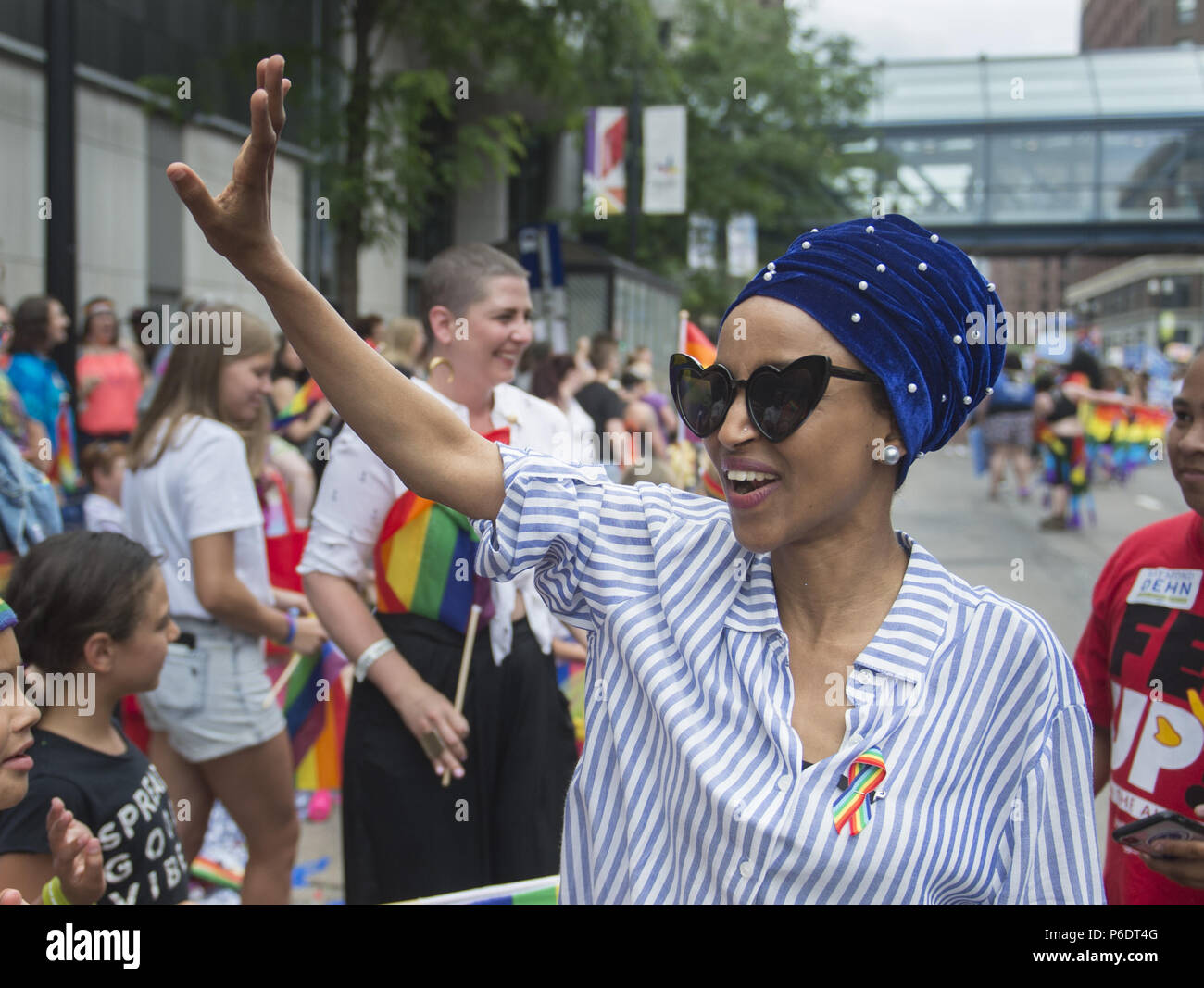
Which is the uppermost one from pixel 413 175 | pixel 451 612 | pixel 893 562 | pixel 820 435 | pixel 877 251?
pixel 413 175

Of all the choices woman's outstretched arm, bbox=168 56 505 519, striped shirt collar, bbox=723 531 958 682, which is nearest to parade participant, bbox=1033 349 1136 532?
striped shirt collar, bbox=723 531 958 682

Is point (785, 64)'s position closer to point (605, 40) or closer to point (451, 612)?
point (605, 40)

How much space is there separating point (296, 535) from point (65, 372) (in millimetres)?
2201

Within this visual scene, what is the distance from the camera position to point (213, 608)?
11.7 ft

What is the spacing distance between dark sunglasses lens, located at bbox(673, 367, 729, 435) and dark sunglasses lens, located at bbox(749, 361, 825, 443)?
71mm

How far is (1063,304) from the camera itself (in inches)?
2864

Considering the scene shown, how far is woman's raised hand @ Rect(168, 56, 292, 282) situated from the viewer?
1333mm

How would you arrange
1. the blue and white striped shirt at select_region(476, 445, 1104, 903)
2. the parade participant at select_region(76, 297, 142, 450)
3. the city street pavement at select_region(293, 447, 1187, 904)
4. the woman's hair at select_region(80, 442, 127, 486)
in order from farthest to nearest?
1. the parade participant at select_region(76, 297, 142, 450)
2. the woman's hair at select_region(80, 442, 127, 486)
3. the city street pavement at select_region(293, 447, 1187, 904)
4. the blue and white striped shirt at select_region(476, 445, 1104, 903)

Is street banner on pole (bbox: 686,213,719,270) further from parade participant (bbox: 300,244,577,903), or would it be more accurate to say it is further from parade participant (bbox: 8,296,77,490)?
parade participant (bbox: 300,244,577,903)

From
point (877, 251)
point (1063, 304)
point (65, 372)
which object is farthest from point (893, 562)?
point (1063, 304)

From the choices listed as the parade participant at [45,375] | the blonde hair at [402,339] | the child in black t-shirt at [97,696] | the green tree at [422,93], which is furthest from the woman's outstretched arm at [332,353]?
the green tree at [422,93]

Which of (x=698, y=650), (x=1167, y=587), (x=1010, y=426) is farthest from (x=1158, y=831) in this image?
(x=1010, y=426)

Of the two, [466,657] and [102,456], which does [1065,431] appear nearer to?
[102,456]
